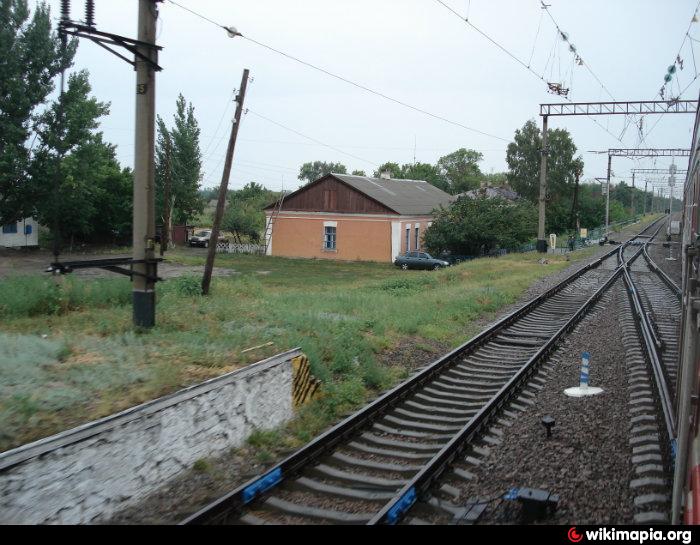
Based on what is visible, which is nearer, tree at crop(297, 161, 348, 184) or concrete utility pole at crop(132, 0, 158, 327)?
concrete utility pole at crop(132, 0, 158, 327)

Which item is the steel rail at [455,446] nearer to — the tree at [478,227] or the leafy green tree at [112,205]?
the tree at [478,227]

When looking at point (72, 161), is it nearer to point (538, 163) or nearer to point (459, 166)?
point (538, 163)

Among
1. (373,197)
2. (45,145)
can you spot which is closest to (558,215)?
(373,197)

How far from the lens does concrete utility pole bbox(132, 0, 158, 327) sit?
10.2 meters

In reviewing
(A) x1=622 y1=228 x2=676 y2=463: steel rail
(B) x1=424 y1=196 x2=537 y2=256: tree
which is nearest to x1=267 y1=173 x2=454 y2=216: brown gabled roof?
(B) x1=424 y1=196 x2=537 y2=256: tree

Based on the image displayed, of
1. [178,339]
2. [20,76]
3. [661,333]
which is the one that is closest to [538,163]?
[20,76]

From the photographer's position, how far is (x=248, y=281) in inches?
770

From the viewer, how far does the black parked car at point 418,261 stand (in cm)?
4303

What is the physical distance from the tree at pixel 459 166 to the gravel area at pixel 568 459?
98844mm

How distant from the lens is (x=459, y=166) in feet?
387

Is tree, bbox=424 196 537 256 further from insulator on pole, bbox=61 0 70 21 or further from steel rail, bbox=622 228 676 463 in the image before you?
insulator on pole, bbox=61 0 70 21

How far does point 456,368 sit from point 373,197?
3771cm

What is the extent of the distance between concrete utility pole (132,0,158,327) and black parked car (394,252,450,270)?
33438mm

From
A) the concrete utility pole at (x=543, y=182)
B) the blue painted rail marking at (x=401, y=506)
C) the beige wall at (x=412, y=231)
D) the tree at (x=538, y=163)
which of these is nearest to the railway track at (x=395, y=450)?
the blue painted rail marking at (x=401, y=506)
